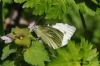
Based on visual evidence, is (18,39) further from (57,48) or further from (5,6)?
(5,6)

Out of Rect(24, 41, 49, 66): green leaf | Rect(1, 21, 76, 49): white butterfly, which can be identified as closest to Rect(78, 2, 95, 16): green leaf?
Rect(1, 21, 76, 49): white butterfly

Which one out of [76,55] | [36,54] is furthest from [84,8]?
[36,54]

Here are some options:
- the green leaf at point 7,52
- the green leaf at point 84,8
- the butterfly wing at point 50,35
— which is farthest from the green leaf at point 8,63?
the green leaf at point 84,8

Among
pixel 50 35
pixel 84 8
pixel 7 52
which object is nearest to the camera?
pixel 7 52

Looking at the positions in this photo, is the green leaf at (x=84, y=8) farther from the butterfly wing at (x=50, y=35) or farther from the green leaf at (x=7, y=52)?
the green leaf at (x=7, y=52)

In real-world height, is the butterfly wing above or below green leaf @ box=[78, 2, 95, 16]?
below

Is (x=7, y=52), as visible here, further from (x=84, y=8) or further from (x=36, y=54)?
(x=84, y=8)

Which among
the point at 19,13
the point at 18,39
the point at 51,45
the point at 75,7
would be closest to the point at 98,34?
the point at 19,13

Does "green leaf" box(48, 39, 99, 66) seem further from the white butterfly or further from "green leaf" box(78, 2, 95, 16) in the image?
"green leaf" box(78, 2, 95, 16)
